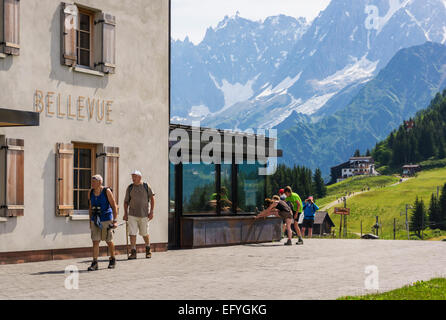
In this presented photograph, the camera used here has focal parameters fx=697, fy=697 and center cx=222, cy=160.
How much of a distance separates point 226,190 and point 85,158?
5.10 meters

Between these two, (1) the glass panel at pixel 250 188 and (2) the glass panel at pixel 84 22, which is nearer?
(2) the glass panel at pixel 84 22

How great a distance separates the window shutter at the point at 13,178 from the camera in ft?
44.9

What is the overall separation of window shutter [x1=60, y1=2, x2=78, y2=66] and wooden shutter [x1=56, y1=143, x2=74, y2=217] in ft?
6.18

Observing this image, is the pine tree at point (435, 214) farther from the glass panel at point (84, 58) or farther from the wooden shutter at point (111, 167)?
the glass panel at point (84, 58)

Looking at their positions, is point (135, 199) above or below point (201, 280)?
above

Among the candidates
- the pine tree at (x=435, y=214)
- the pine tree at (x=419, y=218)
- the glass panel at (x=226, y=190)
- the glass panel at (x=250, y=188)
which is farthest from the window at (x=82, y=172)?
the pine tree at (x=435, y=214)

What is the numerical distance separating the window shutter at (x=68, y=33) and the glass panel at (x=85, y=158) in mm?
2009

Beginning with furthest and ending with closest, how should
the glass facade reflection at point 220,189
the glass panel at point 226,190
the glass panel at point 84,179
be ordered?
the glass panel at point 226,190, the glass facade reflection at point 220,189, the glass panel at point 84,179

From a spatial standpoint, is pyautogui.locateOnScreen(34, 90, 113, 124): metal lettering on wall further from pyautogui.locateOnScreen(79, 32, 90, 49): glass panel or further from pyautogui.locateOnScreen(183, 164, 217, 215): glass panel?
pyautogui.locateOnScreen(183, 164, 217, 215): glass panel

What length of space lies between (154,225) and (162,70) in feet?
12.9

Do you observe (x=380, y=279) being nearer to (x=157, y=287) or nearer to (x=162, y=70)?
(x=157, y=287)

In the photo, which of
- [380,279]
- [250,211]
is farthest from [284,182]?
[380,279]

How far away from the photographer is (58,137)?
48.9 ft

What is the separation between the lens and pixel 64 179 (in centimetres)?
1484
